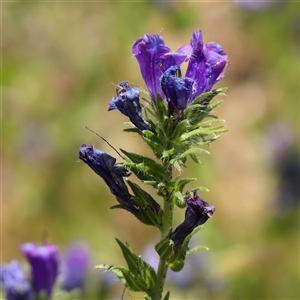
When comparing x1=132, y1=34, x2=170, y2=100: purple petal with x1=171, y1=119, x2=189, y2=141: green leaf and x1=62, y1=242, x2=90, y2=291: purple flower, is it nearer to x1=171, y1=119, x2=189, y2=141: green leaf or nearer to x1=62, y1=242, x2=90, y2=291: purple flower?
x1=171, y1=119, x2=189, y2=141: green leaf

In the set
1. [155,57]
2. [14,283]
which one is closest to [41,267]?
[14,283]

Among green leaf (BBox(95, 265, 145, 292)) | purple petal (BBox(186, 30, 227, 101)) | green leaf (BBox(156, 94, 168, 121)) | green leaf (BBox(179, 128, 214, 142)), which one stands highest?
purple petal (BBox(186, 30, 227, 101))

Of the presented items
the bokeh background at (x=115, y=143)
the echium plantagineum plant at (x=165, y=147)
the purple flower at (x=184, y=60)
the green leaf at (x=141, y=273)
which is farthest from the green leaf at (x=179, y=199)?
the bokeh background at (x=115, y=143)

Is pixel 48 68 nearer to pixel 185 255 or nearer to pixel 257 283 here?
pixel 257 283

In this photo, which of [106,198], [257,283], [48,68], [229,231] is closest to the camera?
[257,283]

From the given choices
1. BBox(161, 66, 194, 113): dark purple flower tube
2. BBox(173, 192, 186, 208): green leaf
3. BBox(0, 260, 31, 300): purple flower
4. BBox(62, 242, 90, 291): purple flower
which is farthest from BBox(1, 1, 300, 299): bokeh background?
BBox(161, 66, 194, 113): dark purple flower tube

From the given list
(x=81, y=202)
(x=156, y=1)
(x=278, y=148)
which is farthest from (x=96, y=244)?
(x=156, y=1)
